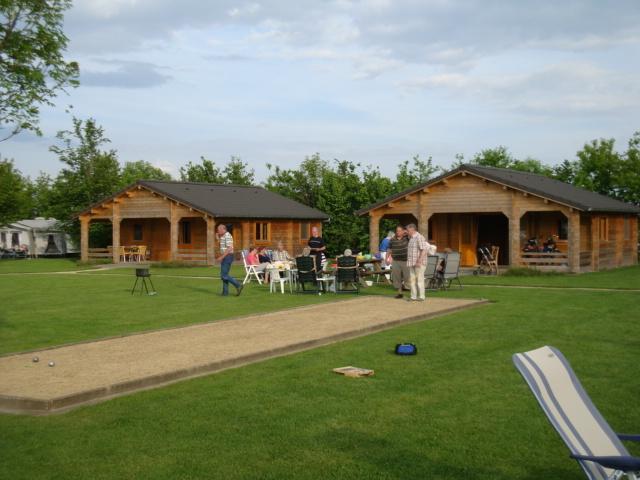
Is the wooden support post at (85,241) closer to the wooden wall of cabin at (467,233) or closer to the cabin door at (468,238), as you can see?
the wooden wall of cabin at (467,233)

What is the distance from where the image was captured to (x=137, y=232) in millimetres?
44188

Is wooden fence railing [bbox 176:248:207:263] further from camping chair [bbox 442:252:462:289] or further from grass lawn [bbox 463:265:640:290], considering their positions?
camping chair [bbox 442:252:462:289]

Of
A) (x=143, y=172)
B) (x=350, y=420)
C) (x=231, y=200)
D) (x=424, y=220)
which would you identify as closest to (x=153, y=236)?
(x=231, y=200)

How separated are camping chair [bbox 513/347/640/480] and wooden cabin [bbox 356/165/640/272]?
2420 centimetres

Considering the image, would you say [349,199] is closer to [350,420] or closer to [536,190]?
[536,190]

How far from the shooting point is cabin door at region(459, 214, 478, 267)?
3367 cm

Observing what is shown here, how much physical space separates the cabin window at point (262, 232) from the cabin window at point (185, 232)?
11.9ft

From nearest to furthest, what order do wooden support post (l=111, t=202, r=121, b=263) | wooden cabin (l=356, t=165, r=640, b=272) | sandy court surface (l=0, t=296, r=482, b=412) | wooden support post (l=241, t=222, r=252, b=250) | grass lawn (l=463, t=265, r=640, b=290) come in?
1. sandy court surface (l=0, t=296, r=482, b=412)
2. grass lawn (l=463, t=265, r=640, b=290)
3. wooden cabin (l=356, t=165, r=640, b=272)
4. wooden support post (l=241, t=222, r=252, b=250)
5. wooden support post (l=111, t=202, r=121, b=263)

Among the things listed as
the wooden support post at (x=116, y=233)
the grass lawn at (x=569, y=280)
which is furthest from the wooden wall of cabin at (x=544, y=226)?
the wooden support post at (x=116, y=233)

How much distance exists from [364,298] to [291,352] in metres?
7.50

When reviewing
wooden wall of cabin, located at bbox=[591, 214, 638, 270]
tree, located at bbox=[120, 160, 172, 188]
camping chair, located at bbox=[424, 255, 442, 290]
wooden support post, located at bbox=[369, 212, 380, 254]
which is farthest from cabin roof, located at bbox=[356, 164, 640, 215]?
tree, located at bbox=[120, 160, 172, 188]

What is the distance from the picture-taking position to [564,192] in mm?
32969

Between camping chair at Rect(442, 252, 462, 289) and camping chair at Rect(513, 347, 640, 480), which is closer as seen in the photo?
camping chair at Rect(513, 347, 640, 480)

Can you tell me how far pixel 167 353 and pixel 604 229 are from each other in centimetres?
2802
